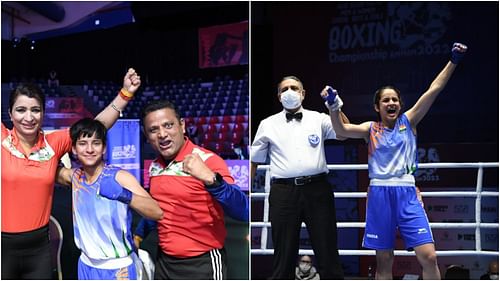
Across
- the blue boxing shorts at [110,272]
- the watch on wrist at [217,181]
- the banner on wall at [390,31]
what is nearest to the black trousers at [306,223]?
the watch on wrist at [217,181]

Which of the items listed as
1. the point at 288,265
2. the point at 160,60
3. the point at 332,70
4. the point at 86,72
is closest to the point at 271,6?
the point at 332,70

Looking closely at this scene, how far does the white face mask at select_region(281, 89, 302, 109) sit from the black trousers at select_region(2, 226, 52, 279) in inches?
61.6

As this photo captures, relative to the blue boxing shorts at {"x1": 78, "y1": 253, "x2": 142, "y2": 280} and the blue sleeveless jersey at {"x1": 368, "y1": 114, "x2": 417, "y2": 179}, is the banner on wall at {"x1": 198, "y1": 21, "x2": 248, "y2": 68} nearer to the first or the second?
the blue sleeveless jersey at {"x1": 368, "y1": 114, "x2": 417, "y2": 179}

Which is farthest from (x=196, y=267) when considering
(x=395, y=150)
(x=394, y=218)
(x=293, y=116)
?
(x=395, y=150)

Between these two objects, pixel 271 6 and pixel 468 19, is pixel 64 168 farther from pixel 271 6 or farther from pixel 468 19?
pixel 468 19

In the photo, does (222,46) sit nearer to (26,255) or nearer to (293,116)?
(293,116)

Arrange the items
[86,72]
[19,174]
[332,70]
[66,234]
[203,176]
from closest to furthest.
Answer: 1. [203,176]
2. [19,174]
3. [66,234]
4. [86,72]
5. [332,70]

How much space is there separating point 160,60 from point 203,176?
1.56 metres

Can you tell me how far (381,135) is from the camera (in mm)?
3615

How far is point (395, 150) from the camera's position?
358 cm

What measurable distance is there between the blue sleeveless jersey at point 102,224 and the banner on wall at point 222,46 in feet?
5.43

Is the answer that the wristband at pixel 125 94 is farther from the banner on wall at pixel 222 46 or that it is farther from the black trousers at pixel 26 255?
the banner on wall at pixel 222 46

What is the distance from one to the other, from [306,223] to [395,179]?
0.57 meters

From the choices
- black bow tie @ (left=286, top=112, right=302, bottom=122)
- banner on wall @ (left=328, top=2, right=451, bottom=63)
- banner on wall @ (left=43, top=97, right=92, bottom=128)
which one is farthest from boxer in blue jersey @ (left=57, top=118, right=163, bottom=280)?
banner on wall @ (left=328, top=2, right=451, bottom=63)
